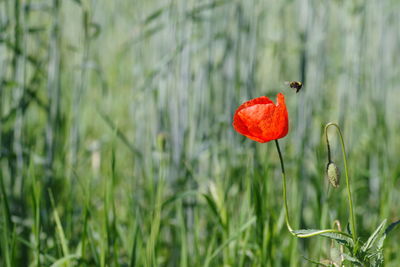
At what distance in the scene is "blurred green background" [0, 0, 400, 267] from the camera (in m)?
1.18

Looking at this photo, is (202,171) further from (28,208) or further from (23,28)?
(23,28)

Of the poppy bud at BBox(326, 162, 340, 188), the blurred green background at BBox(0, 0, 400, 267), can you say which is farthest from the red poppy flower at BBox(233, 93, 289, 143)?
the blurred green background at BBox(0, 0, 400, 267)

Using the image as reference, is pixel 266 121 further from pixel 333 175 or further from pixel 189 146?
pixel 189 146

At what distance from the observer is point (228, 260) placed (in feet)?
3.83

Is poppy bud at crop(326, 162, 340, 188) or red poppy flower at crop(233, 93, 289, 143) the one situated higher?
red poppy flower at crop(233, 93, 289, 143)

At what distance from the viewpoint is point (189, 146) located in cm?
166

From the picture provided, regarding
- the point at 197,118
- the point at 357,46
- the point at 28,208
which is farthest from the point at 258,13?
the point at 28,208

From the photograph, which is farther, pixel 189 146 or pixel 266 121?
pixel 189 146

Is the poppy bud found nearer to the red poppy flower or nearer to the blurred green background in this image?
the red poppy flower

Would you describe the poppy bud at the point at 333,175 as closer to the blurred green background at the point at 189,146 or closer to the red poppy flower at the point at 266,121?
the red poppy flower at the point at 266,121

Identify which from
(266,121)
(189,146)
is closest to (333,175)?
(266,121)

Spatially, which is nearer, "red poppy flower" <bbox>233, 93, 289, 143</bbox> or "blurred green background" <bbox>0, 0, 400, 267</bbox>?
"red poppy flower" <bbox>233, 93, 289, 143</bbox>

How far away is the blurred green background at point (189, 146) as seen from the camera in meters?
1.18

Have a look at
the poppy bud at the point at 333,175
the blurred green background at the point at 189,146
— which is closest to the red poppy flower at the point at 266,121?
the poppy bud at the point at 333,175
